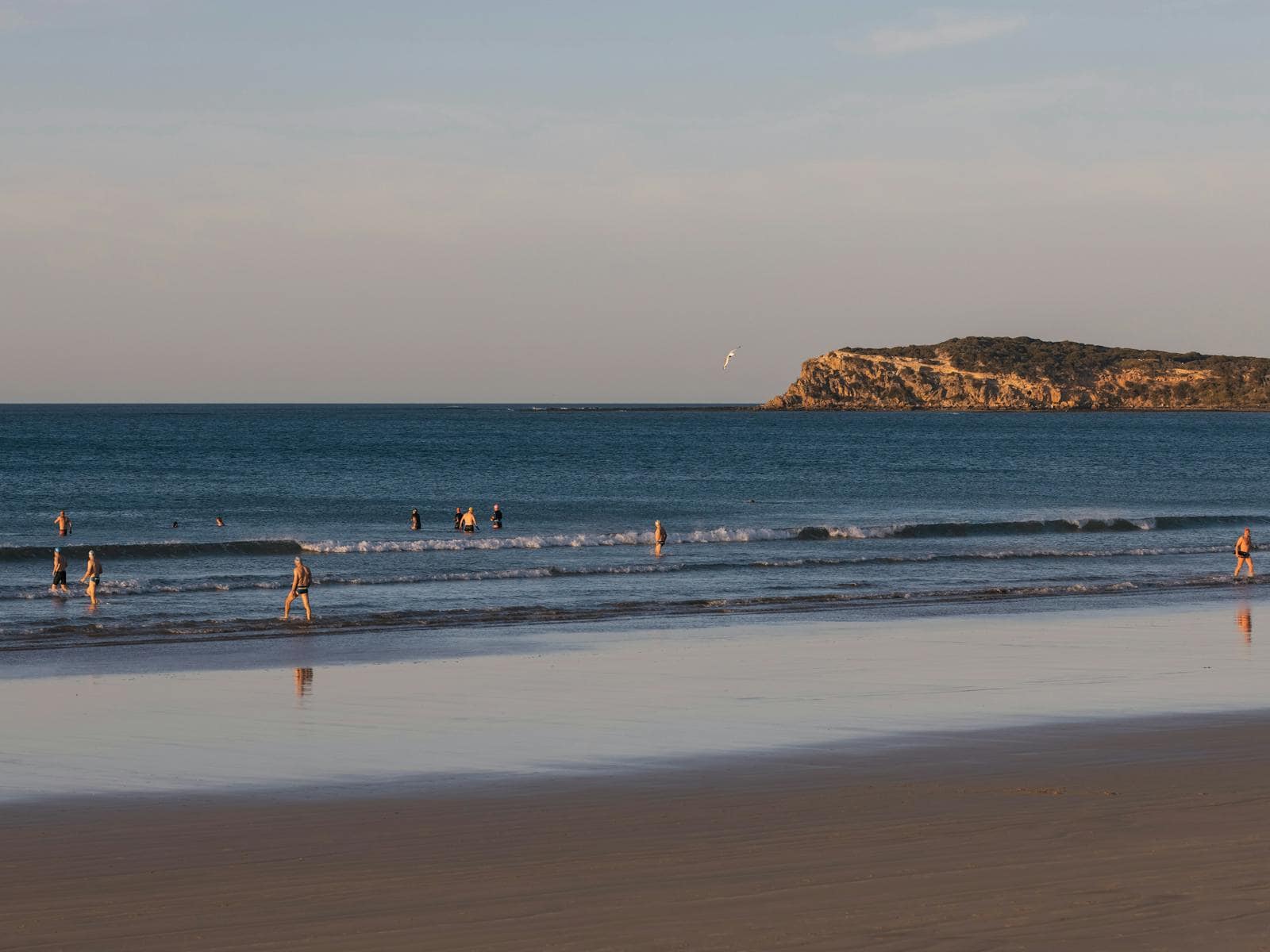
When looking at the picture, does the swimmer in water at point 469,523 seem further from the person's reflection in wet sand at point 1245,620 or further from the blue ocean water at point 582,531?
the person's reflection in wet sand at point 1245,620

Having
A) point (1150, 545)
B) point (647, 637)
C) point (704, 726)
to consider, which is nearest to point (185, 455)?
point (1150, 545)

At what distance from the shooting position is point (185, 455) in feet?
342

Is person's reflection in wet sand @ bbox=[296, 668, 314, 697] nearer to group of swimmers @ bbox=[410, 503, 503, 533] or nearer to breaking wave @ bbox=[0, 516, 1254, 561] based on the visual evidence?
breaking wave @ bbox=[0, 516, 1254, 561]

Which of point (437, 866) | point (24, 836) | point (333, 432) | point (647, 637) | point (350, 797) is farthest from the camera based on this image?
point (333, 432)

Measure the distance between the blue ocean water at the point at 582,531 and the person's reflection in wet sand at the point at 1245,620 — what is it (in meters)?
4.12

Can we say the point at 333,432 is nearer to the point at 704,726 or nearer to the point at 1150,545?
the point at 1150,545

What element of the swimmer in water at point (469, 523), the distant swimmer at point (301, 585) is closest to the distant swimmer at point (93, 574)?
the distant swimmer at point (301, 585)

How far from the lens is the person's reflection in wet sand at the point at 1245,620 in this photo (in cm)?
2305

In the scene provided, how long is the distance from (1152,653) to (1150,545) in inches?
1000

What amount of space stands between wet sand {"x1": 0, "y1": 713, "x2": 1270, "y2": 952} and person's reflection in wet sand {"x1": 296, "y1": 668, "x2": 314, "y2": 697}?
19.8 ft

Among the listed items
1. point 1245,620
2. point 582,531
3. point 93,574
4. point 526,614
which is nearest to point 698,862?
point 526,614

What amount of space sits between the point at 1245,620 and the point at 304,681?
16.5 metres

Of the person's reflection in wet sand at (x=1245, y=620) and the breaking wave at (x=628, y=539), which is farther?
the breaking wave at (x=628, y=539)

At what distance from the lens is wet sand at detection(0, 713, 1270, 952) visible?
8406 mm
